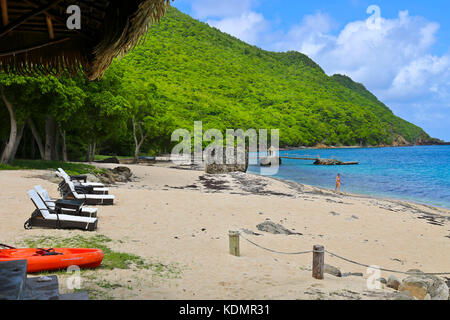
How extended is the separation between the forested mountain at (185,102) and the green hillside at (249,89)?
399 mm

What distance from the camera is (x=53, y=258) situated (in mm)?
5148

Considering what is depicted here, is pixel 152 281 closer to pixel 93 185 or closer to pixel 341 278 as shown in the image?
pixel 341 278

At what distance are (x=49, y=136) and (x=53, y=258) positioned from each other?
63.7 ft

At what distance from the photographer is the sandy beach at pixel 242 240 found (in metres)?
5.03

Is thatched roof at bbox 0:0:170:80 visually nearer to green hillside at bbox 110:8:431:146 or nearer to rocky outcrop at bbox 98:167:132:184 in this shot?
rocky outcrop at bbox 98:167:132:184

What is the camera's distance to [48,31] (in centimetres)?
434

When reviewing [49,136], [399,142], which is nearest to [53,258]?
[49,136]

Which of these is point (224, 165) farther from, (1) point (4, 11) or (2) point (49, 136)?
(1) point (4, 11)

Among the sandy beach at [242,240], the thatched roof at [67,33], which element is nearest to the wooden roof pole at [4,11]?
Answer: the thatched roof at [67,33]

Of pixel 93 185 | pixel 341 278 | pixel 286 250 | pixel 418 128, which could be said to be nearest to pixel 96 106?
pixel 93 185

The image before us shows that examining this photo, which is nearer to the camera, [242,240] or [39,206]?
[39,206]

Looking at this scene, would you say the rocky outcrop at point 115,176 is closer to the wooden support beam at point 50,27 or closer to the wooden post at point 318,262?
the wooden support beam at point 50,27

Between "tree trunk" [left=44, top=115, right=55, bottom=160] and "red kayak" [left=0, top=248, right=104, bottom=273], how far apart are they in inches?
728
